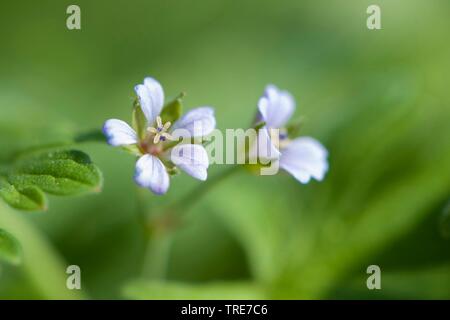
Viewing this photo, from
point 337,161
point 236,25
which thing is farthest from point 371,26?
point 337,161

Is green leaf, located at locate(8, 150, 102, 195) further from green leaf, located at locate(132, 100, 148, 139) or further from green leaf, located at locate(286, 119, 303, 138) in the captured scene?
green leaf, located at locate(286, 119, 303, 138)

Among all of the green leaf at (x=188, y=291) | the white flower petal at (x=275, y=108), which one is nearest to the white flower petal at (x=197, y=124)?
the white flower petal at (x=275, y=108)

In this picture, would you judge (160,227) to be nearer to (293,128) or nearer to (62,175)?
(293,128)

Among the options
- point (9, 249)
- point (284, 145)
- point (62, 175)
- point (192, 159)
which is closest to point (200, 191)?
point (284, 145)

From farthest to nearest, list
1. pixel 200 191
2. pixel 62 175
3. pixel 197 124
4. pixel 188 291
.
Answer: pixel 200 191 → pixel 188 291 → pixel 197 124 → pixel 62 175

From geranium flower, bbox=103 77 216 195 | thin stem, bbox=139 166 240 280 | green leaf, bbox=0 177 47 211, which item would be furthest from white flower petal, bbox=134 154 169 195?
thin stem, bbox=139 166 240 280
